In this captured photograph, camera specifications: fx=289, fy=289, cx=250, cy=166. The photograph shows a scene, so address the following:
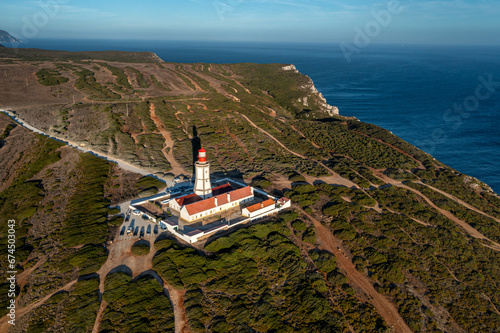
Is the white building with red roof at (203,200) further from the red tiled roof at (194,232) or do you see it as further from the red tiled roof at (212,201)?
the red tiled roof at (194,232)

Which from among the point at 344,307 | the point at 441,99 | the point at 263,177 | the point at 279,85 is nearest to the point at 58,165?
the point at 263,177

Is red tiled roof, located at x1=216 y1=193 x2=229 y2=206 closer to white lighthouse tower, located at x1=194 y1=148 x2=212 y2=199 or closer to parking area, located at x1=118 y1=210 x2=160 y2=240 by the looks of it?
white lighthouse tower, located at x1=194 y1=148 x2=212 y2=199

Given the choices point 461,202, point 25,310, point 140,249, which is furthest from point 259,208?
point 461,202

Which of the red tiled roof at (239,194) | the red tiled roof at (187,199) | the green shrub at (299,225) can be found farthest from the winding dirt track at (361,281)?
the red tiled roof at (187,199)

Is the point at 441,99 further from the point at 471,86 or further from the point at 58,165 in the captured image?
the point at 58,165

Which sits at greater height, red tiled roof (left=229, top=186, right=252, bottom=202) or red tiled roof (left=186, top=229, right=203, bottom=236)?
red tiled roof (left=229, top=186, right=252, bottom=202)

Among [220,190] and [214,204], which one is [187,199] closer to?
[214,204]

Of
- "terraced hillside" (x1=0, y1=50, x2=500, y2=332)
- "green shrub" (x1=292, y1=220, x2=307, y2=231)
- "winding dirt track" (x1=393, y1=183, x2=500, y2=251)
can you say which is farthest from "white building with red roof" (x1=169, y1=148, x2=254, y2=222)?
"winding dirt track" (x1=393, y1=183, x2=500, y2=251)
